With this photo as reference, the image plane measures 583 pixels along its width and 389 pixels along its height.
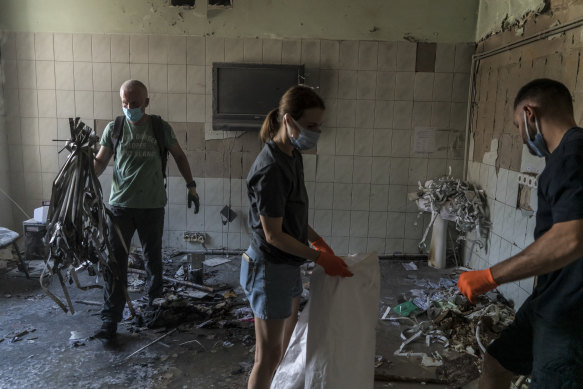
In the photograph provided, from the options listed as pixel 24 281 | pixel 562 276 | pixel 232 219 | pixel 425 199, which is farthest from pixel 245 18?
pixel 562 276

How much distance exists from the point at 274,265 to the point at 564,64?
2466 millimetres

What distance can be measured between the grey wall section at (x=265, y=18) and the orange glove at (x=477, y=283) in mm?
3403

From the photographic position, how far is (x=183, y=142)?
4668mm

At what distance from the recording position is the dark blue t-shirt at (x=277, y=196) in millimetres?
1692

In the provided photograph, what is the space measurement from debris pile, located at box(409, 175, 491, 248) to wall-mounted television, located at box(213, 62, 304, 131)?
5.58 ft

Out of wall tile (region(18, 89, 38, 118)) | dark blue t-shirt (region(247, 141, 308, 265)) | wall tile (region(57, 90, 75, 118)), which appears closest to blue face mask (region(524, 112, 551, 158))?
dark blue t-shirt (region(247, 141, 308, 265))

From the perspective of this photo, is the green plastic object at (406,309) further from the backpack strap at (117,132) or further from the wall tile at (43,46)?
the wall tile at (43,46)

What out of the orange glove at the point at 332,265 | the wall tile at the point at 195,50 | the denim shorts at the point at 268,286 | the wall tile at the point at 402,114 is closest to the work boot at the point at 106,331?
the denim shorts at the point at 268,286

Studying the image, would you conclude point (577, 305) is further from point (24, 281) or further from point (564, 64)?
point (24, 281)

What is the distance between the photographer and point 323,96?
4578 mm

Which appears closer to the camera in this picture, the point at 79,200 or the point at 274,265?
the point at 274,265

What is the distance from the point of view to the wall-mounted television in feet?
14.5

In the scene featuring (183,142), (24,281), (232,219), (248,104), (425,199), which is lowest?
(24,281)

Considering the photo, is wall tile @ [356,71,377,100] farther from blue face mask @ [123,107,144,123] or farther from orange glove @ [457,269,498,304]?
orange glove @ [457,269,498,304]
